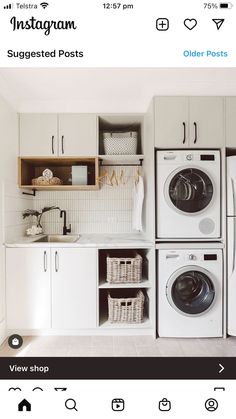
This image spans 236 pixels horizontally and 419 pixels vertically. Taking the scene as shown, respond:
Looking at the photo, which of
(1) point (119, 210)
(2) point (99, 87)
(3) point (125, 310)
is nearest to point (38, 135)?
(2) point (99, 87)

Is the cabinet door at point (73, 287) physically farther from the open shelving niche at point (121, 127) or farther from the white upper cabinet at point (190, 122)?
the white upper cabinet at point (190, 122)

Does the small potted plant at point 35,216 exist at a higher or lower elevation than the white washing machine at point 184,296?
higher

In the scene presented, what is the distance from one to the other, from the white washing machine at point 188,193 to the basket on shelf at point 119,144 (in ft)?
1.32

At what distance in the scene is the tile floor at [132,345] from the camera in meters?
1.54

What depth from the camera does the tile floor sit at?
1.54m

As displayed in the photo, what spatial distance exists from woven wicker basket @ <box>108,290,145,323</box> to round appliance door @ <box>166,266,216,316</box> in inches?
9.4

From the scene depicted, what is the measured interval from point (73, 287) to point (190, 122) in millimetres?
1386

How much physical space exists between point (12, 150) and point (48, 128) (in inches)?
13.2

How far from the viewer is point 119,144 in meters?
2.10
